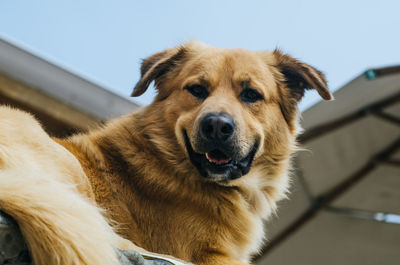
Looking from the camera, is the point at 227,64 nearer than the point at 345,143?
Yes

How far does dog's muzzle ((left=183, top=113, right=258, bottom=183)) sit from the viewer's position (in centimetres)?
246

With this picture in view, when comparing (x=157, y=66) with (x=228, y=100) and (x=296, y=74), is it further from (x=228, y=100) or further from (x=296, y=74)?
(x=296, y=74)

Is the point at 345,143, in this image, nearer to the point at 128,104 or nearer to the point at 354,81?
the point at 354,81

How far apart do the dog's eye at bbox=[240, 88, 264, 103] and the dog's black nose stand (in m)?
0.35

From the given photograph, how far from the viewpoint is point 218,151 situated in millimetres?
2584

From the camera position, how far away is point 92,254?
1448 mm

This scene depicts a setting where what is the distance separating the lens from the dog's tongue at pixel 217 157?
8.44 ft

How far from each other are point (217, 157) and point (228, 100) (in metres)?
0.33

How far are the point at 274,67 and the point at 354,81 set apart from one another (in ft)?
6.28

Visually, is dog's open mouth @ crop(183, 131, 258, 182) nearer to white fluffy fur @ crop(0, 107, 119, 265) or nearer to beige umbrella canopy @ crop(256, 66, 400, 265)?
white fluffy fur @ crop(0, 107, 119, 265)

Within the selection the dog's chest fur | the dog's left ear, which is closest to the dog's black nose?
Result: the dog's chest fur

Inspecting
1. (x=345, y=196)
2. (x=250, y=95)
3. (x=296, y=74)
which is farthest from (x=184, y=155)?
(x=345, y=196)

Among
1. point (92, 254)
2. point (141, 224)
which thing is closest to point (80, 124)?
point (141, 224)

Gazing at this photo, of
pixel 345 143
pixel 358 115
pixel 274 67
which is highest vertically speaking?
pixel 274 67
